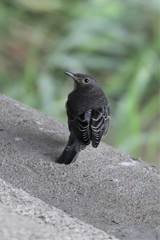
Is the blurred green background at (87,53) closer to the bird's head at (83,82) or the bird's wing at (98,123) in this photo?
the bird's head at (83,82)

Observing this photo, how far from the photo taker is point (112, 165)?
3.69m

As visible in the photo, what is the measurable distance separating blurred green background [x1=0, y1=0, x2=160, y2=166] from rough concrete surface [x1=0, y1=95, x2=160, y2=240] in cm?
248

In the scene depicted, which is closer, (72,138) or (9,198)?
(9,198)

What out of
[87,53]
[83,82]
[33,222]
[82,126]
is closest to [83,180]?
[82,126]

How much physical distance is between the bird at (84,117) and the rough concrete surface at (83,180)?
0.05 m

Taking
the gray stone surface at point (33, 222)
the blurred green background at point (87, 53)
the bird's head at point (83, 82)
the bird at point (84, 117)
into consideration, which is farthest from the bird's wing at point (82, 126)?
the blurred green background at point (87, 53)

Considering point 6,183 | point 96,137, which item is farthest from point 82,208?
point 96,137

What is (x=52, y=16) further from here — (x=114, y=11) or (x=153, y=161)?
(x=153, y=161)

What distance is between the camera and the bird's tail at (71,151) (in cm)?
363

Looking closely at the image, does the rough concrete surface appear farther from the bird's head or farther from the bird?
the bird's head

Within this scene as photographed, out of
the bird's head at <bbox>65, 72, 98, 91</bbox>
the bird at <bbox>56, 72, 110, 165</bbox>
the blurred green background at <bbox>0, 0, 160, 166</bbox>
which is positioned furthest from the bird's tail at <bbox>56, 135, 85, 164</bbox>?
the blurred green background at <bbox>0, 0, 160, 166</bbox>

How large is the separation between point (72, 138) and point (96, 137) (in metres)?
0.11

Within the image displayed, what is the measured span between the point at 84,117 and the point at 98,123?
0.06 meters

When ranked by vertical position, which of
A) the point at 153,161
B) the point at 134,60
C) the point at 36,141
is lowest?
the point at 153,161
